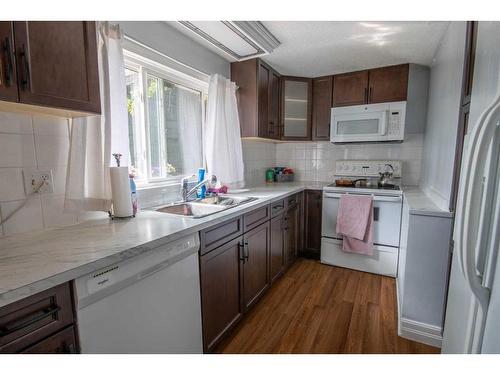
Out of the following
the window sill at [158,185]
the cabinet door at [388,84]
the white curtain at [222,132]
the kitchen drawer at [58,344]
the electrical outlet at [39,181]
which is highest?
the cabinet door at [388,84]

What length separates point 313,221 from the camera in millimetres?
2797

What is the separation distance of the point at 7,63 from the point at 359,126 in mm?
2745

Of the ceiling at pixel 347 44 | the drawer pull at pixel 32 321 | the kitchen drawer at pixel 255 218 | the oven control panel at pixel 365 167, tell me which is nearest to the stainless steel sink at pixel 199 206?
the kitchen drawer at pixel 255 218

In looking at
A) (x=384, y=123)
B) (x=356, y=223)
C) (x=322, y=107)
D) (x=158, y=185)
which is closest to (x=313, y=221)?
(x=356, y=223)

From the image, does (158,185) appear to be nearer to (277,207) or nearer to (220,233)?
(220,233)

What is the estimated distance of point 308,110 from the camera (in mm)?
3021

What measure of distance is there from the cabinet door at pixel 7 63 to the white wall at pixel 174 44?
780 mm

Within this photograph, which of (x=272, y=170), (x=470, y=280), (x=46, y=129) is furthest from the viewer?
(x=272, y=170)

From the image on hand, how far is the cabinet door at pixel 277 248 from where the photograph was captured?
7.01 feet

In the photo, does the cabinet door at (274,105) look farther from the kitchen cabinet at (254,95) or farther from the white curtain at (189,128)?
the white curtain at (189,128)

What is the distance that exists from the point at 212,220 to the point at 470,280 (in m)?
1.06

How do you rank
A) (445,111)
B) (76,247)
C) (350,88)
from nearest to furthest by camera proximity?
(76,247), (445,111), (350,88)
